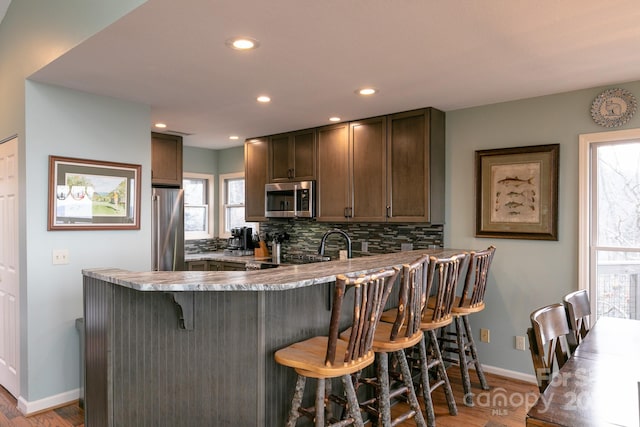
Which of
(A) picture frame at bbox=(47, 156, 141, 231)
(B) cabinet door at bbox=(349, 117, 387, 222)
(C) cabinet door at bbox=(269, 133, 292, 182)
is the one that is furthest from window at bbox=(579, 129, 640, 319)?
(A) picture frame at bbox=(47, 156, 141, 231)

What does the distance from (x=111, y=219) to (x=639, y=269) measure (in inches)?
160

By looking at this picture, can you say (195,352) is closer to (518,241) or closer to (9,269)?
(9,269)

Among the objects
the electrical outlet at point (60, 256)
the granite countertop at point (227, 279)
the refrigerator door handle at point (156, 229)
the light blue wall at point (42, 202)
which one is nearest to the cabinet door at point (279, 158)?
the refrigerator door handle at point (156, 229)

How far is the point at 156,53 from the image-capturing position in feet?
8.29

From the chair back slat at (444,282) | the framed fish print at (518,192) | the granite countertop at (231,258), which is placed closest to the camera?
the chair back slat at (444,282)

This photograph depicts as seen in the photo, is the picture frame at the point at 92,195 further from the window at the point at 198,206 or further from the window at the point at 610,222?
the window at the point at 610,222

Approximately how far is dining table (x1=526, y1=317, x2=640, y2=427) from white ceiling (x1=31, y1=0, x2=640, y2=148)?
1548mm

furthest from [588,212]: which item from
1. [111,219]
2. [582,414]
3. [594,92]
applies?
[111,219]

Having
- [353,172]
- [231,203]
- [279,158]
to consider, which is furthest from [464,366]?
[231,203]

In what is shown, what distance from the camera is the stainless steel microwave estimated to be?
15.4 feet

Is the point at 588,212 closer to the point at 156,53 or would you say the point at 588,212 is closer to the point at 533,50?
the point at 533,50

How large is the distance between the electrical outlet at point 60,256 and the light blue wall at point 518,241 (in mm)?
3209

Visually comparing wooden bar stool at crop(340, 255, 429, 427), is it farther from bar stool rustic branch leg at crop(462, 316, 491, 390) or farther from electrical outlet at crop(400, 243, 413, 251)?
electrical outlet at crop(400, 243, 413, 251)

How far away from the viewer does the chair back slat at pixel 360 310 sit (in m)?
1.86
